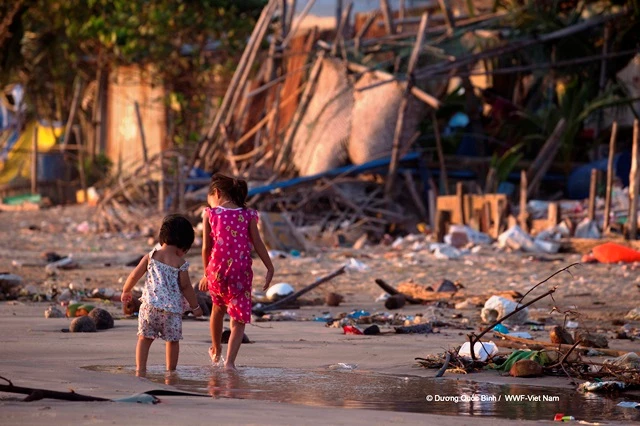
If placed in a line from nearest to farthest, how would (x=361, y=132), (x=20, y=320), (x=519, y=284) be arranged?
(x=20, y=320) → (x=519, y=284) → (x=361, y=132)

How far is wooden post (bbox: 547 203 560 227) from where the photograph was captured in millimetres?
11531

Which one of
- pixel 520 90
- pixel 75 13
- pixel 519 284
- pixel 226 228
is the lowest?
pixel 519 284

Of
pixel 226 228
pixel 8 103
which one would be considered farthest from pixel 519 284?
pixel 8 103

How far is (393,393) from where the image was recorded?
3.82m

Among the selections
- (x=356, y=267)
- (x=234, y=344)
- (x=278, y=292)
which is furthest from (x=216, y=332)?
(x=356, y=267)

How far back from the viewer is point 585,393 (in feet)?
12.9

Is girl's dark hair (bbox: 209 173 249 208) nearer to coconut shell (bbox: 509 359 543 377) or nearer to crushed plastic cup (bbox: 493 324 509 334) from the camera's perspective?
coconut shell (bbox: 509 359 543 377)

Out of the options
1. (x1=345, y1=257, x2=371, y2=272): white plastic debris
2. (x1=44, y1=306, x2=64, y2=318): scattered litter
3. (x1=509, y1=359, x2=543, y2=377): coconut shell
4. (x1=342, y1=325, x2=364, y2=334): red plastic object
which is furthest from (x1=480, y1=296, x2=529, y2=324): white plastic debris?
(x1=345, y1=257, x2=371, y2=272): white plastic debris

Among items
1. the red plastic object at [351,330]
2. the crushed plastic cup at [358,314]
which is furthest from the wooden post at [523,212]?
the red plastic object at [351,330]

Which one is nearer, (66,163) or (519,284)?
(519,284)

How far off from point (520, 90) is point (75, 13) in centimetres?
858

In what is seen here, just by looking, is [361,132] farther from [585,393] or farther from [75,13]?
[585,393]

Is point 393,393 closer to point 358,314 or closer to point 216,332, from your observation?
point 216,332

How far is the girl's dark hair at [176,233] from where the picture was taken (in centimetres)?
445
